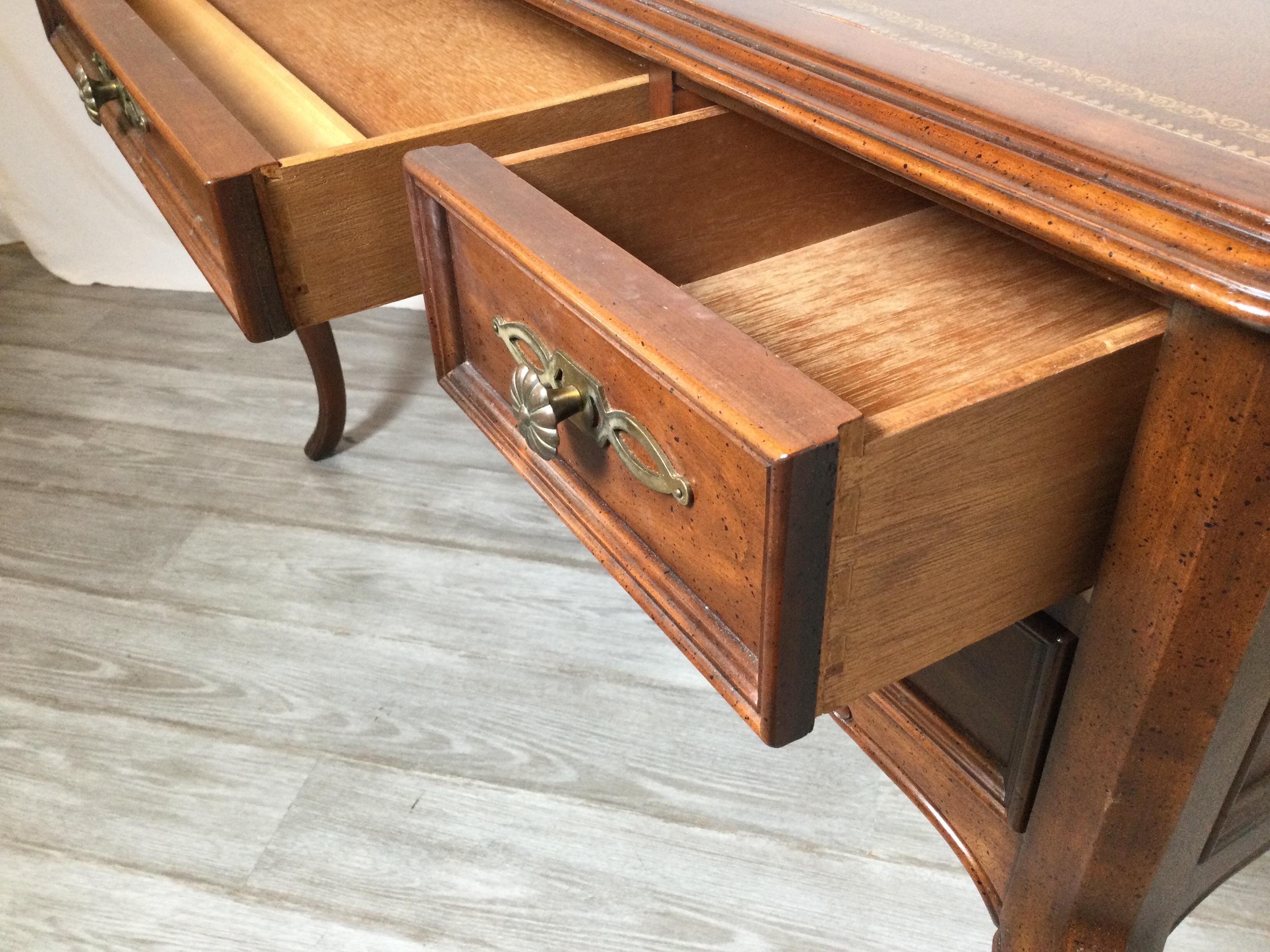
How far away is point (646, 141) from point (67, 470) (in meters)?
1.04

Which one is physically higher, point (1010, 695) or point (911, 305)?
point (911, 305)

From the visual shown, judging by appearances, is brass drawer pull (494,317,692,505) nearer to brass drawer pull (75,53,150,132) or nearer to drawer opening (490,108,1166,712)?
drawer opening (490,108,1166,712)

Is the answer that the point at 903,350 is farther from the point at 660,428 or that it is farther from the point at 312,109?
the point at 312,109

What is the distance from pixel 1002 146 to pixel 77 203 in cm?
169

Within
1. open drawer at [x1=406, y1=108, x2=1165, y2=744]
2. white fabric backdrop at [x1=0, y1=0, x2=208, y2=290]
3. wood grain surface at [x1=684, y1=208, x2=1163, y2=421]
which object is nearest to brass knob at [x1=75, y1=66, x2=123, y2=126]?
open drawer at [x1=406, y1=108, x2=1165, y2=744]

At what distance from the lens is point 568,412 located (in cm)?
45

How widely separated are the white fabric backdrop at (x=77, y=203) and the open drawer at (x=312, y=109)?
80 centimetres

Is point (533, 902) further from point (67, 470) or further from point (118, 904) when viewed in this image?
point (67, 470)

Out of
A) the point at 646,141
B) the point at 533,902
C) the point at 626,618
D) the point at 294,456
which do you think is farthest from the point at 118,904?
the point at 646,141

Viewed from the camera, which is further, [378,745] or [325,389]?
[325,389]

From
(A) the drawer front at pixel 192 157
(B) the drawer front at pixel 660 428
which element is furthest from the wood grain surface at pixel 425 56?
(B) the drawer front at pixel 660 428

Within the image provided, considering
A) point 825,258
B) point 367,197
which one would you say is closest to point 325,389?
point 367,197

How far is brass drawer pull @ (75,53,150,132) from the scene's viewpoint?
691mm

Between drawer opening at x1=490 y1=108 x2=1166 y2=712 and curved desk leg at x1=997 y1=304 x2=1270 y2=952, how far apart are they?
2 centimetres
